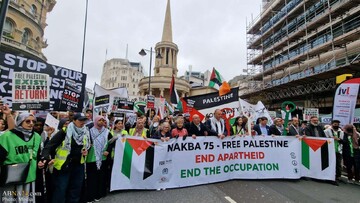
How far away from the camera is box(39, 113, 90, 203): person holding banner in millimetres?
3467

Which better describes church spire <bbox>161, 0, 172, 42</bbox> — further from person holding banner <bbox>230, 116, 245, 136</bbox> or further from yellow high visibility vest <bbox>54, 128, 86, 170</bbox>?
yellow high visibility vest <bbox>54, 128, 86, 170</bbox>

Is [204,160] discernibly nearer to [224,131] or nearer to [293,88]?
[224,131]

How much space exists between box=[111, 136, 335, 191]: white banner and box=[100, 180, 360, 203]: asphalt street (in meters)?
0.20

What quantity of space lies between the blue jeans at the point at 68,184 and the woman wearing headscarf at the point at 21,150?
40cm

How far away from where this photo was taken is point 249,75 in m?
36.6

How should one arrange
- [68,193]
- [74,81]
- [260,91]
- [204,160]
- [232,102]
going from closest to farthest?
[68,193] → [204,160] → [74,81] → [232,102] → [260,91]

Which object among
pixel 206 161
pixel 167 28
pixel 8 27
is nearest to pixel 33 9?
pixel 8 27

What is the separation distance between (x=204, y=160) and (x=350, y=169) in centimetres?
424

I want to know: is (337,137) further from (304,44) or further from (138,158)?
(304,44)

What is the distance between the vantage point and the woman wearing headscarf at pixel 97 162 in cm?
418

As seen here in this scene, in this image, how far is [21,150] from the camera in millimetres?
2920

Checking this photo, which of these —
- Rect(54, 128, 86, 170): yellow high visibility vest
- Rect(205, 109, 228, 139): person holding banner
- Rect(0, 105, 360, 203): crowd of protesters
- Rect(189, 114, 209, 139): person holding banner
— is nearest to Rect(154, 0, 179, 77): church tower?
Rect(205, 109, 228, 139): person holding banner

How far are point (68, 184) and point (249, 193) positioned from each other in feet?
12.0

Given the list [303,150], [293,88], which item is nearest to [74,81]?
[303,150]
